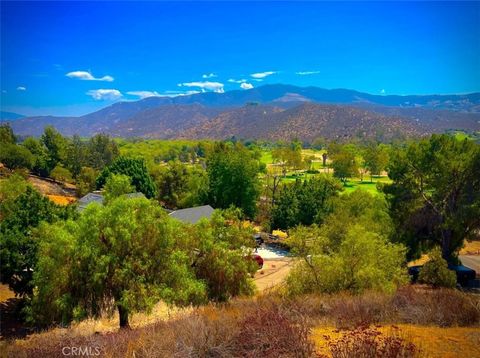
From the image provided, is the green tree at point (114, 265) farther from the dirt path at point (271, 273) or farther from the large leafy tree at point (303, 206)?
the large leafy tree at point (303, 206)

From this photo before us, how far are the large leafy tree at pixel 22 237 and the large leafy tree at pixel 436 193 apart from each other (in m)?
22.2

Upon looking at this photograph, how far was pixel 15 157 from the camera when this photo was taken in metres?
66.1

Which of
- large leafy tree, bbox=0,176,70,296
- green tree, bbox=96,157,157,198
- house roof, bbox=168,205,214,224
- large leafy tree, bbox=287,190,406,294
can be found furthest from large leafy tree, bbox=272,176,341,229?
green tree, bbox=96,157,157,198

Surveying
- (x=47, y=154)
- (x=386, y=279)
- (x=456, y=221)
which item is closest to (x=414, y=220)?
(x=456, y=221)

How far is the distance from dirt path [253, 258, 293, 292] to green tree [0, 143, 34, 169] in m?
56.5

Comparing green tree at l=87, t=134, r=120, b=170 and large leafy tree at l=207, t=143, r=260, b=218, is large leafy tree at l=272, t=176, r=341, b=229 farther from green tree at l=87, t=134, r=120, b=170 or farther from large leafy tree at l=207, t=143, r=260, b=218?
green tree at l=87, t=134, r=120, b=170

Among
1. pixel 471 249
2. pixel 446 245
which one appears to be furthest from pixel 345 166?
pixel 446 245

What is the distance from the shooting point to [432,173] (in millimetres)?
25562

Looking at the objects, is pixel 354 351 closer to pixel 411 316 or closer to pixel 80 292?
pixel 411 316

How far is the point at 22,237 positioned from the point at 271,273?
15.1 m

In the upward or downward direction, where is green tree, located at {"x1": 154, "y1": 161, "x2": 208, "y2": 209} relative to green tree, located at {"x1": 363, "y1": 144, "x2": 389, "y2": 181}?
upward

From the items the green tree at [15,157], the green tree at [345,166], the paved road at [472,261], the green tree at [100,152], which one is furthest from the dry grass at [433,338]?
the green tree at [345,166]

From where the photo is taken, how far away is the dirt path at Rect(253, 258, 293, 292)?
22.2m

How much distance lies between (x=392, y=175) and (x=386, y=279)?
13.7 m
